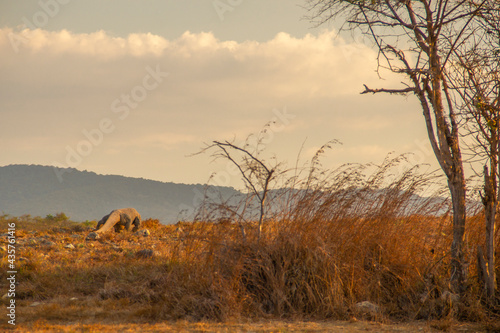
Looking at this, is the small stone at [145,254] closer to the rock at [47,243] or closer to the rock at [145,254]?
the rock at [145,254]

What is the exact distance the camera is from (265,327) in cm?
436

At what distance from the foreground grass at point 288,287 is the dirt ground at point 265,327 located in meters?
0.01

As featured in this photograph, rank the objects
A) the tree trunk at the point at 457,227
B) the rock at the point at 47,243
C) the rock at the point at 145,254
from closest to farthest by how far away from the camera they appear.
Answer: the tree trunk at the point at 457,227
the rock at the point at 145,254
the rock at the point at 47,243

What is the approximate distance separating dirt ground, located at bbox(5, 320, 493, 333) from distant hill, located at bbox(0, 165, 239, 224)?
97.1 m

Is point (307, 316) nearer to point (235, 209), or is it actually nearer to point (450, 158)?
point (235, 209)

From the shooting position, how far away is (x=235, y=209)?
18.3 feet

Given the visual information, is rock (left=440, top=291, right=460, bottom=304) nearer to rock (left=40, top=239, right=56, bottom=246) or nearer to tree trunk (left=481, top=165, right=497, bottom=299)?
tree trunk (left=481, top=165, right=497, bottom=299)

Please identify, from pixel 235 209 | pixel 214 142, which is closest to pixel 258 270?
pixel 235 209

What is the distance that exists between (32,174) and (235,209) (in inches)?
5392

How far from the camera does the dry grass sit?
191 inches

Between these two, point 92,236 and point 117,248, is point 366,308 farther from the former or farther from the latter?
point 92,236

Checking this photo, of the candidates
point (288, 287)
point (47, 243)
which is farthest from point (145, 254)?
point (288, 287)

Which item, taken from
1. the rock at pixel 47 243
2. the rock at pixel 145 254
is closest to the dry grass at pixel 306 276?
the rock at pixel 145 254

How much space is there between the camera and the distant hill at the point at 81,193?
10700cm
